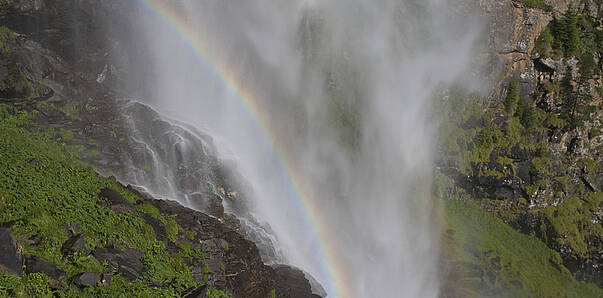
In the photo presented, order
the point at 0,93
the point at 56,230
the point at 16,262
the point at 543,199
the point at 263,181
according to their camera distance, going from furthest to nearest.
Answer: the point at 543,199, the point at 263,181, the point at 0,93, the point at 56,230, the point at 16,262

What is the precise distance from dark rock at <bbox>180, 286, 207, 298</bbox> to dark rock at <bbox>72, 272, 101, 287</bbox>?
6.84 feet

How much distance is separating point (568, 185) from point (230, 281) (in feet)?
88.8

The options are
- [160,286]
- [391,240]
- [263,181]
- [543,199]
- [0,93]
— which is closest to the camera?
[160,286]

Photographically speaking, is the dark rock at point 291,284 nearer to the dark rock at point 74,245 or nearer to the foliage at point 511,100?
the dark rock at point 74,245

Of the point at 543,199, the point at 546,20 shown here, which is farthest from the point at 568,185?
the point at 546,20

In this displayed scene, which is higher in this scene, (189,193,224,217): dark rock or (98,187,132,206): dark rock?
(189,193,224,217): dark rock

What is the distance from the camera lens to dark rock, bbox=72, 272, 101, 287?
313 inches

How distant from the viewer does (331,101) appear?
31047 millimetres

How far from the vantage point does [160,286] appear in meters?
9.57

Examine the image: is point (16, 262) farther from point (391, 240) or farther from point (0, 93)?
point (391, 240)

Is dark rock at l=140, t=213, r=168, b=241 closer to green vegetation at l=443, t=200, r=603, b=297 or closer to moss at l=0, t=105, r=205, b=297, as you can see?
moss at l=0, t=105, r=205, b=297

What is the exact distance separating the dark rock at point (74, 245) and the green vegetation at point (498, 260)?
2319cm

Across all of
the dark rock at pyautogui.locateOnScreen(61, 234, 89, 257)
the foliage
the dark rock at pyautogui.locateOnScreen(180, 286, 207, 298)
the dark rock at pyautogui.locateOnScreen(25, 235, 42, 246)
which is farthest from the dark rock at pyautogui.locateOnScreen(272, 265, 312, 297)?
the foliage

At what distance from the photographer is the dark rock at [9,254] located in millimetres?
7066
